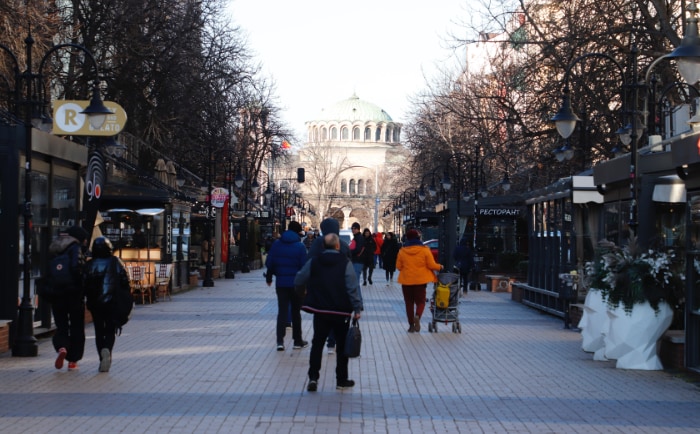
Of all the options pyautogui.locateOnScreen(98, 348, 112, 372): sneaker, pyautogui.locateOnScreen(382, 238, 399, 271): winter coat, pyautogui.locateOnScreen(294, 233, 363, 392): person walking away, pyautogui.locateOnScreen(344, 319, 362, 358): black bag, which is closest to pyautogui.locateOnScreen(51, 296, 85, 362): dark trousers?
pyautogui.locateOnScreen(98, 348, 112, 372): sneaker

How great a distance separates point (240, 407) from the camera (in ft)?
35.4

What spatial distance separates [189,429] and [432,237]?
54034 mm

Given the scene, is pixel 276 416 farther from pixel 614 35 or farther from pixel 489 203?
pixel 489 203

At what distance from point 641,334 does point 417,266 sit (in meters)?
5.60

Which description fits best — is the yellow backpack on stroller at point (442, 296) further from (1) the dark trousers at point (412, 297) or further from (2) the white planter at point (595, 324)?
(2) the white planter at point (595, 324)

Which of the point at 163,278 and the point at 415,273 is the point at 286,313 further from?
the point at 163,278

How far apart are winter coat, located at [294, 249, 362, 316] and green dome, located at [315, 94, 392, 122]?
165666 millimetres

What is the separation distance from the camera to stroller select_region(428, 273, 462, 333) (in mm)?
19156

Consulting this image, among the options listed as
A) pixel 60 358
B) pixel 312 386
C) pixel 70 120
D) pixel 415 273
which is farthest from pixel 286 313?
pixel 70 120

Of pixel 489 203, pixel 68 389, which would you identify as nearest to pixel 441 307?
pixel 68 389

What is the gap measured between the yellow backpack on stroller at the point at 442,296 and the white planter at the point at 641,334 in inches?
197

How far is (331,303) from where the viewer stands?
39.2ft

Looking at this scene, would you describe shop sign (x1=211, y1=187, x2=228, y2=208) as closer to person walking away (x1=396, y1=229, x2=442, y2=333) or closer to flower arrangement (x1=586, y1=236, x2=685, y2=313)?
person walking away (x1=396, y1=229, x2=442, y2=333)

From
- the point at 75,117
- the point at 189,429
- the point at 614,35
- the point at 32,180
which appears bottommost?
the point at 189,429
